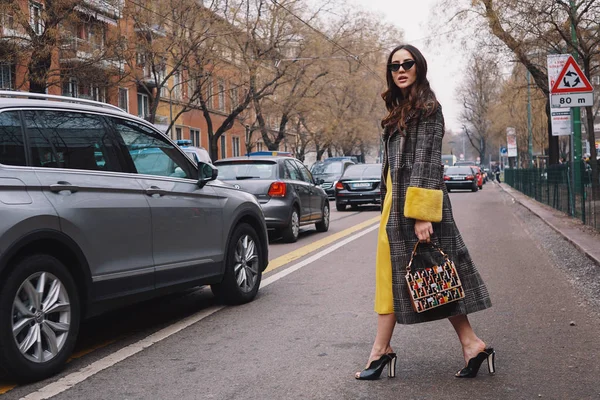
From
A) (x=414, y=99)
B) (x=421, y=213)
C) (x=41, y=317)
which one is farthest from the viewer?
(x=41, y=317)

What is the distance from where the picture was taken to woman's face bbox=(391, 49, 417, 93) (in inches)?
168

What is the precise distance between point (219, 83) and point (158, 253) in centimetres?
2881

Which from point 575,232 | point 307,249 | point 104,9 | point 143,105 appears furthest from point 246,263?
point 143,105

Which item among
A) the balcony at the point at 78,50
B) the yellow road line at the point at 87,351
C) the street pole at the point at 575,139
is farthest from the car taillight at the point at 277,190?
the balcony at the point at 78,50

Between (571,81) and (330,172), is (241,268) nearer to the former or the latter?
(571,81)

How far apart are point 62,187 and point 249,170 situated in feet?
28.7

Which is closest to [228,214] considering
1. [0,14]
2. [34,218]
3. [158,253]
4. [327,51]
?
[158,253]

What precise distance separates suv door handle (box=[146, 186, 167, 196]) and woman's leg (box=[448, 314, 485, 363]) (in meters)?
2.46

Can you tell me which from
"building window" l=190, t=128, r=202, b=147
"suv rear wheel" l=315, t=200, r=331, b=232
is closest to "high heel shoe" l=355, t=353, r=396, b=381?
"suv rear wheel" l=315, t=200, r=331, b=232

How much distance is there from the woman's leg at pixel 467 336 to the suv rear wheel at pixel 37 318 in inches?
89.9

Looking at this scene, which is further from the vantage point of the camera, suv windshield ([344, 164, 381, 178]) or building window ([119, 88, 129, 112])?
building window ([119, 88, 129, 112])

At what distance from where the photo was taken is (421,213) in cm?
411

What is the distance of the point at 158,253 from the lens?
5.73 metres

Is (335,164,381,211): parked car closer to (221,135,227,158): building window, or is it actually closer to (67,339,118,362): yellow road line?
(67,339,118,362): yellow road line
